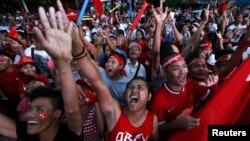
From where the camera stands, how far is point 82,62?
7.38 ft

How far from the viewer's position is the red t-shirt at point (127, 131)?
98.9 inches

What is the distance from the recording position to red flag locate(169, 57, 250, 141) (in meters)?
2.50

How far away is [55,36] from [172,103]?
4.52 feet

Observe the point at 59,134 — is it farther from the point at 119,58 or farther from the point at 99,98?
the point at 119,58

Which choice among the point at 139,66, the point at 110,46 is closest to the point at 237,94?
the point at 139,66

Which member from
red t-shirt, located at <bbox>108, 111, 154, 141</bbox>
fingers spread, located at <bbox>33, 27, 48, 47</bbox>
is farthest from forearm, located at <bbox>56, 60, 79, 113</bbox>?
red t-shirt, located at <bbox>108, 111, 154, 141</bbox>

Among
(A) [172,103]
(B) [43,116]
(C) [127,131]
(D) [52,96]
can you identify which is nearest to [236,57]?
(A) [172,103]

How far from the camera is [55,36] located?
1926mm

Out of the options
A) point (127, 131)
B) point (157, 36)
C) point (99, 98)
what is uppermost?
point (157, 36)

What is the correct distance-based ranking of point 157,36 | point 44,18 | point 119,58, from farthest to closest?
1. point 119,58
2. point 157,36
3. point 44,18

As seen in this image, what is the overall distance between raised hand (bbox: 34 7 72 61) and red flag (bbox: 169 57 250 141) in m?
1.14

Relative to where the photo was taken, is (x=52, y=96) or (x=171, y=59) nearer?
(x=52, y=96)

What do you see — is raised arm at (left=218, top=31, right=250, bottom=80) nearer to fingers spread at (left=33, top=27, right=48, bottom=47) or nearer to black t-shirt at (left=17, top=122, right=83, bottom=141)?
black t-shirt at (left=17, top=122, right=83, bottom=141)

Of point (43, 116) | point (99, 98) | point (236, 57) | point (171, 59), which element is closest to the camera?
point (43, 116)
